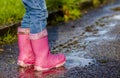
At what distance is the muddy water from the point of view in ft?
13.9

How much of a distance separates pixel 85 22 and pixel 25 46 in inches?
158

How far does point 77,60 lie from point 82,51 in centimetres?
57

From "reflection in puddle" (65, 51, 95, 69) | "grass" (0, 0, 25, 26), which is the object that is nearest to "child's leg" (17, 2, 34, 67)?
"reflection in puddle" (65, 51, 95, 69)

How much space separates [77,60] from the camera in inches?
187

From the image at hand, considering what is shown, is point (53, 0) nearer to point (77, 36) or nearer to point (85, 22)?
point (85, 22)

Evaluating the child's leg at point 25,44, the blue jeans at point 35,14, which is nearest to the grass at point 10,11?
the child's leg at point 25,44

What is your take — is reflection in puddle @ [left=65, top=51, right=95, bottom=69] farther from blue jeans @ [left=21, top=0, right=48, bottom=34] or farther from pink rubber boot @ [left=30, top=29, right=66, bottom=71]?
blue jeans @ [left=21, top=0, right=48, bottom=34]

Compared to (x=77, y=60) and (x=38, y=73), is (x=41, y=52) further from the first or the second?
(x=77, y=60)

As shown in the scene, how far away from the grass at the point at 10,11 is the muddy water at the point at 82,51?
0.69 meters

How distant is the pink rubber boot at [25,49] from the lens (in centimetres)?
438

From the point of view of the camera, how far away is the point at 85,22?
828 cm

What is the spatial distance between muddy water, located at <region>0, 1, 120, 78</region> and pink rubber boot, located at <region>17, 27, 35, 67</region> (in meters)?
0.08

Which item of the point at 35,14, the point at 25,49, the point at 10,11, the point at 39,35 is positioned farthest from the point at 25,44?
the point at 10,11

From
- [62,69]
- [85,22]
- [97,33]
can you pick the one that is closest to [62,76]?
[62,69]
